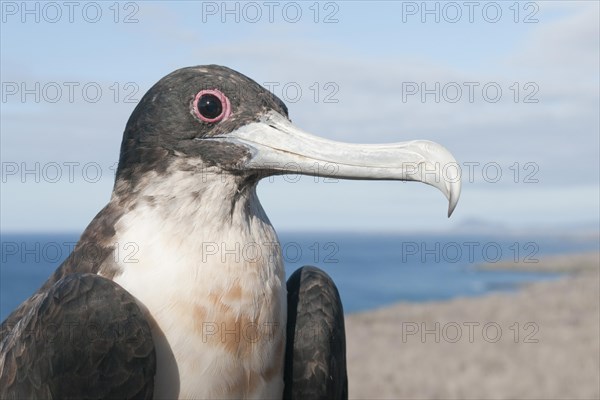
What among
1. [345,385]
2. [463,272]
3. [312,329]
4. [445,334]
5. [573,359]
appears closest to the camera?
[312,329]

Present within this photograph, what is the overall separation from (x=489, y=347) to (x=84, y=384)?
14.2 meters

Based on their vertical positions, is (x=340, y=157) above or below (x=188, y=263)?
above

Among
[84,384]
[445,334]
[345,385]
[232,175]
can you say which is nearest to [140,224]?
[232,175]

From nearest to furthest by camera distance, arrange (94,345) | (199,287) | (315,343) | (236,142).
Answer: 1. (94,345)
2. (199,287)
3. (236,142)
4. (315,343)

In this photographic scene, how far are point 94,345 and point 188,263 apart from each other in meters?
0.52

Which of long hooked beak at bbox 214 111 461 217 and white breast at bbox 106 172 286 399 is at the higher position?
A: long hooked beak at bbox 214 111 461 217

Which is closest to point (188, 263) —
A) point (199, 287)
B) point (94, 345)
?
point (199, 287)

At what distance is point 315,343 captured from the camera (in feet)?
12.7

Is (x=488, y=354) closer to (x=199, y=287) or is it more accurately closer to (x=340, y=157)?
(x=340, y=157)

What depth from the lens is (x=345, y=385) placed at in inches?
167

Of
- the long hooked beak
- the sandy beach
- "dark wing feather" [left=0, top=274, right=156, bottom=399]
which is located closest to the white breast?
"dark wing feather" [left=0, top=274, right=156, bottom=399]

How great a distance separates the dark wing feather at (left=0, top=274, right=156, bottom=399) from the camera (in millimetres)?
3332

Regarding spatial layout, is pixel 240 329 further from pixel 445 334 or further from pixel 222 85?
pixel 445 334

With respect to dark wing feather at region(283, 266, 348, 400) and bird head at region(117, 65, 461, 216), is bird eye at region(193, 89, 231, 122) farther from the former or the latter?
dark wing feather at region(283, 266, 348, 400)
